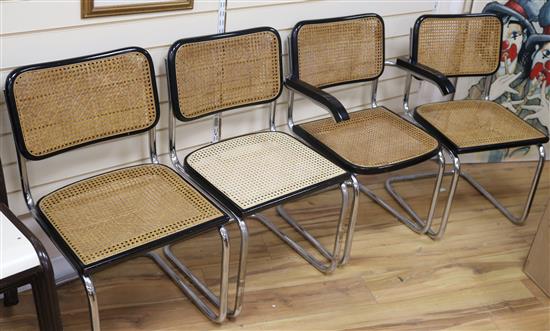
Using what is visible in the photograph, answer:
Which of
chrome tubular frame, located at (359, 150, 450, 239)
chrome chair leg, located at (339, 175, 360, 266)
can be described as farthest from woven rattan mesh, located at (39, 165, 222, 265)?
chrome tubular frame, located at (359, 150, 450, 239)

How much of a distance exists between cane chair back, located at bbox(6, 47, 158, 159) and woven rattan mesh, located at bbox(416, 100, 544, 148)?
1.15 metres

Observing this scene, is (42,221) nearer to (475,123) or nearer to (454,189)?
(454,189)

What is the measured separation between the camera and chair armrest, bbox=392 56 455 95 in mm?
2467

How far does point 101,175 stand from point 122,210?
0.65 ft

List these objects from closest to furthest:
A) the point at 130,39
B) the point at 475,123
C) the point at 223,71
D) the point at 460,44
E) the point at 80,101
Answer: the point at 80,101 → the point at 130,39 → the point at 223,71 → the point at 475,123 → the point at 460,44

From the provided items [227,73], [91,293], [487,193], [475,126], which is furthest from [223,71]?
[487,193]

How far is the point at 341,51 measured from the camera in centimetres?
255

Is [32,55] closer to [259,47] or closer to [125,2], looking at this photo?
[125,2]

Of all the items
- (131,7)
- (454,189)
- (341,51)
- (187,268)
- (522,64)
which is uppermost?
(131,7)

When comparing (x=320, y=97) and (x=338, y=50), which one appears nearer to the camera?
(x=320, y=97)

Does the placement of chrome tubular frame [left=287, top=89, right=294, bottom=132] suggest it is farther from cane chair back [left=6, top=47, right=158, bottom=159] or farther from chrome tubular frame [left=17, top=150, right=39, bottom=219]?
chrome tubular frame [left=17, top=150, right=39, bottom=219]

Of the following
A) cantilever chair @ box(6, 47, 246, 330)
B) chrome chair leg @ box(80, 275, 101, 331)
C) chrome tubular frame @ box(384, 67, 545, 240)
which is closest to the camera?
chrome chair leg @ box(80, 275, 101, 331)

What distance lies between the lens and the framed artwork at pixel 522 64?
2916 millimetres

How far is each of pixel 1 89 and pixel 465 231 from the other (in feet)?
6.07
